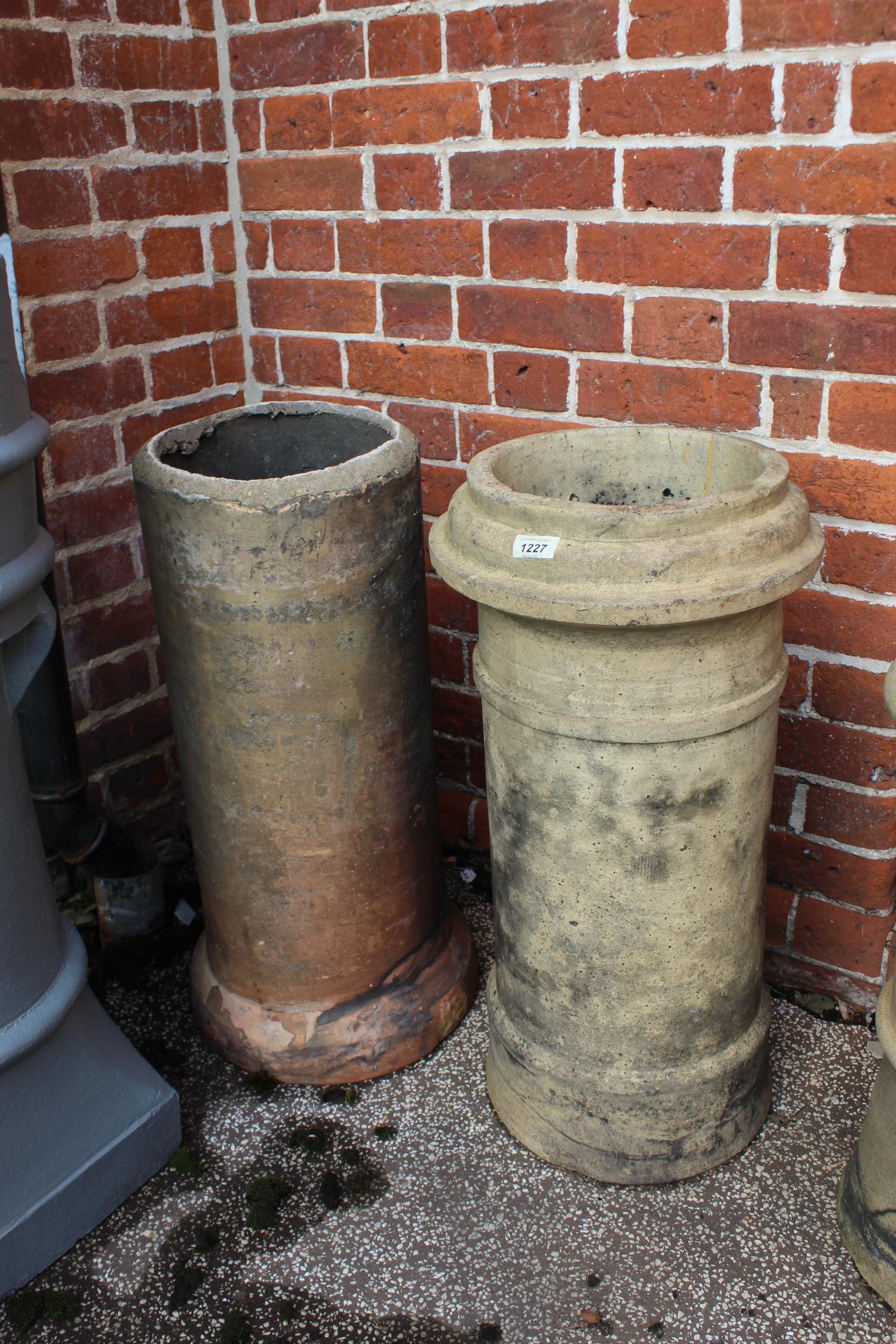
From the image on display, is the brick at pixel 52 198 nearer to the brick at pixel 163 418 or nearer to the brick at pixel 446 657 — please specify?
the brick at pixel 163 418

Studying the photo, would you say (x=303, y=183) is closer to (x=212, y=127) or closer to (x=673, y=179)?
(x=212, y=127)

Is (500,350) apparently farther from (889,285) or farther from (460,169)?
(889,285)

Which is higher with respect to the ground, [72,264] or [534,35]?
[534,35]

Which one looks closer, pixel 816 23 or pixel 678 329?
pixel 816 23

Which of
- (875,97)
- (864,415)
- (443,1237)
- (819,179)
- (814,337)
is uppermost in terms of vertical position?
(875,97)

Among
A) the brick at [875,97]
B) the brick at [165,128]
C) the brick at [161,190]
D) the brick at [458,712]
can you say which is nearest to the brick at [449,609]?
the brick at [458,712]

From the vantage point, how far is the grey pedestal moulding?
1628mm

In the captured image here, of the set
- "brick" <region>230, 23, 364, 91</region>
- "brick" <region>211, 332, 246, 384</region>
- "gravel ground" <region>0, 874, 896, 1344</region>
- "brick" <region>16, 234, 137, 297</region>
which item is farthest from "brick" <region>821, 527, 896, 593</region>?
"brick" <region>16, 234, 137, 297</region>

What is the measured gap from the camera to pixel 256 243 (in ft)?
8.43

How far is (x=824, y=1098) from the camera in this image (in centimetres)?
208

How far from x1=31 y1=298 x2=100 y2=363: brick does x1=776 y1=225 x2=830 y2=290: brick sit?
1430mm

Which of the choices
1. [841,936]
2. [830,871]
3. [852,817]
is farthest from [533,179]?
[841,936]

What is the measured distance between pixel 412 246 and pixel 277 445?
1.76 feet

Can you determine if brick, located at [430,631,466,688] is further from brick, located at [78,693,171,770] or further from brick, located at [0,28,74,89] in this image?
brick, located at [0,28,74,89]
